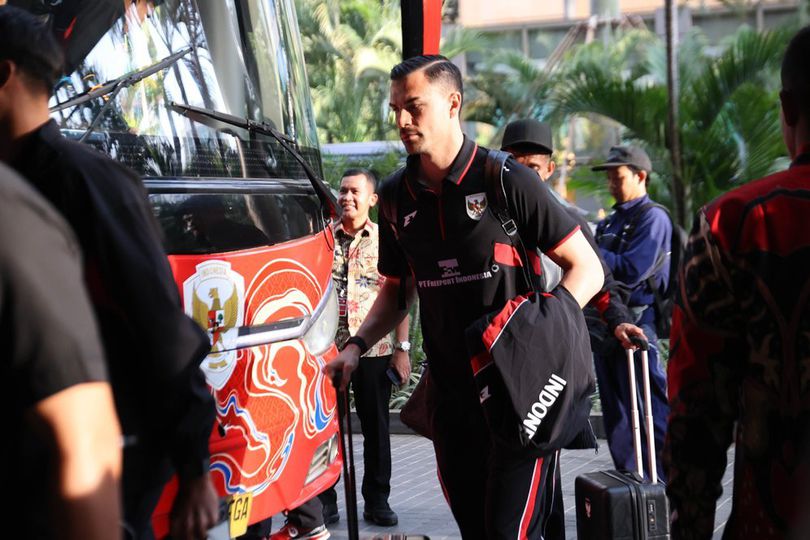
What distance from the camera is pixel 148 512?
287 centimetres

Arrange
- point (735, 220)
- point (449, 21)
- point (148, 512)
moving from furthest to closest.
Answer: point (449, 21) < point (148, 512) < point (735, 220)

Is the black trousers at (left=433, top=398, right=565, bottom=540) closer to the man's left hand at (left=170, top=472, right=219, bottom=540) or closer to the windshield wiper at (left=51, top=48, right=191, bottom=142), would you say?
the man's left hand at (left=170, top=472, right=219, bottom=540)

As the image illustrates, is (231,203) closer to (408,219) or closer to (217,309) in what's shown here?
(217,309)

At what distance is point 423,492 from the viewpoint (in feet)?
27.9

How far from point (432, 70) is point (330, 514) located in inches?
153

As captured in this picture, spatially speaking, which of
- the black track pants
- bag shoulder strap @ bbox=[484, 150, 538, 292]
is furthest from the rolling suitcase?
bag shoulder strap @ bbox=[484, 150, 538, 292]

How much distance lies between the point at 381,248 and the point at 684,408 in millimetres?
2327

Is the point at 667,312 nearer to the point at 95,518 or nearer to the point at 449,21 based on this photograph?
the point at 95,518

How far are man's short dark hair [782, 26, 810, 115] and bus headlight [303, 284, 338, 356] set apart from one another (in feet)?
8.93

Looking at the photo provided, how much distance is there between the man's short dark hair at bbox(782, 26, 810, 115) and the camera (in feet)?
8.50

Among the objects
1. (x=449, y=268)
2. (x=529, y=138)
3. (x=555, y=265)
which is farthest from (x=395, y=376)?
(x=449, y=268)

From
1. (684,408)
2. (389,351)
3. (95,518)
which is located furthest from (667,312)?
(95,518)

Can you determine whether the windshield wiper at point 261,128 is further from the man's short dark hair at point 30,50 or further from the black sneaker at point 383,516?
the black sneaker at point 383,516

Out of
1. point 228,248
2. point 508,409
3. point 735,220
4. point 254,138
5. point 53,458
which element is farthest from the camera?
point 254,138
